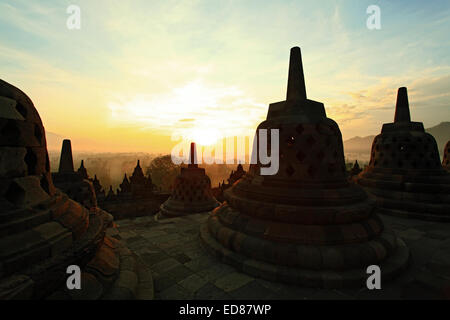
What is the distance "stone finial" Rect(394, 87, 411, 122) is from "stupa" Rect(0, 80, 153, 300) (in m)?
12.8

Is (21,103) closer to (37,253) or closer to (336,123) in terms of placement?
(37,253)

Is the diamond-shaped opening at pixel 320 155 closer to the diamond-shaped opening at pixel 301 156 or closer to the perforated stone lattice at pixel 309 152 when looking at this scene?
the perforated stone lattice at pixel 309 152

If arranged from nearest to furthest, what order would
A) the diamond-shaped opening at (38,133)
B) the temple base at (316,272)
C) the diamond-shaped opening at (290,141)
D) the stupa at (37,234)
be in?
1. the stupa at (37,234)
2. the diamond-shaped opening at (38,133)
3. the temple base at (316,272)
4. the diamond-shaped opening at (290,141)

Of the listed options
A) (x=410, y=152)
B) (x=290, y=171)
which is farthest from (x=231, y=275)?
(x=410, y=152)

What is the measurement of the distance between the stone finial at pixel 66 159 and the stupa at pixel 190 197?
4877 millimetres

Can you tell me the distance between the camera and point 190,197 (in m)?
11.4

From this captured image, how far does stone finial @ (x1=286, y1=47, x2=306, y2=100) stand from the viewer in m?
5.73

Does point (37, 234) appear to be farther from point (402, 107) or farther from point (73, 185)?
point (402, 107)

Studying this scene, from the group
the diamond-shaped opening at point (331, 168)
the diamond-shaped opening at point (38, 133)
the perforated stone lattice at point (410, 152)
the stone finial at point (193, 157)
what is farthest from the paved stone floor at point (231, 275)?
the stone finial at point (193, 157)

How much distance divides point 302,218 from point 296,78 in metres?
3.73

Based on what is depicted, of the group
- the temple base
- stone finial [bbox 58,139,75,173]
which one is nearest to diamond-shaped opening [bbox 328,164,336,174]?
the temple base

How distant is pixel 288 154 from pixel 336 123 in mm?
1740

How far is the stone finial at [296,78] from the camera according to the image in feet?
18.8
